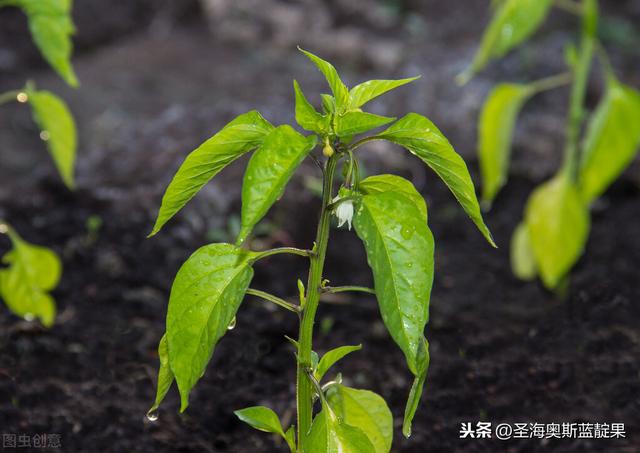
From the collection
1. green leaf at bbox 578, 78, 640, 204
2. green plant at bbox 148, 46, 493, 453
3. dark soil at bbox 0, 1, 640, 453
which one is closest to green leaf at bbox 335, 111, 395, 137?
green plant at bbox 148, 46, 493, 453

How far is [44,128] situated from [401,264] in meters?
1.10

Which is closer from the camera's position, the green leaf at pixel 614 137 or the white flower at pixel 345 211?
the white flower at pixel 345 211

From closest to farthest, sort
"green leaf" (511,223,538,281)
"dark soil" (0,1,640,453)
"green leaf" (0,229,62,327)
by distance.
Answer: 1. "dark soil" (0,1,640,453)
2. "green leaf" (0,229,62,327)
3. "green leaf" (511,223,538,281)

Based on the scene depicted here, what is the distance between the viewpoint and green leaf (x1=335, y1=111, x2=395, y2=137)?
2.79ft

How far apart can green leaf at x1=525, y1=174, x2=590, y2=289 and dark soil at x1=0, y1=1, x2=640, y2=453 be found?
5.9 inches

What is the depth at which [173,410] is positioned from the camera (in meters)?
1.58

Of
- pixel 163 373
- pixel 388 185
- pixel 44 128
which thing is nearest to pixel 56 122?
pixel 44 128

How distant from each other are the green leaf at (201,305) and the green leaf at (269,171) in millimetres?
127

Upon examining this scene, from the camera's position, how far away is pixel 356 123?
2.86 ft

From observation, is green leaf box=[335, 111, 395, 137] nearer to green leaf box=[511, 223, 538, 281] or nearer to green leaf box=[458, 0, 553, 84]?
green leaf box=[458, 0, 553, 84]

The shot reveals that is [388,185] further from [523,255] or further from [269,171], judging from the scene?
[523,255]

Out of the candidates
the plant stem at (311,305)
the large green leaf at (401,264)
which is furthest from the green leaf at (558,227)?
the large green leaf at (401,264)

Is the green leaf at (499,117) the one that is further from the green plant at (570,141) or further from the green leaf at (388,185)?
the green leaf at (388,185)

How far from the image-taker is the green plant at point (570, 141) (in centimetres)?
174
